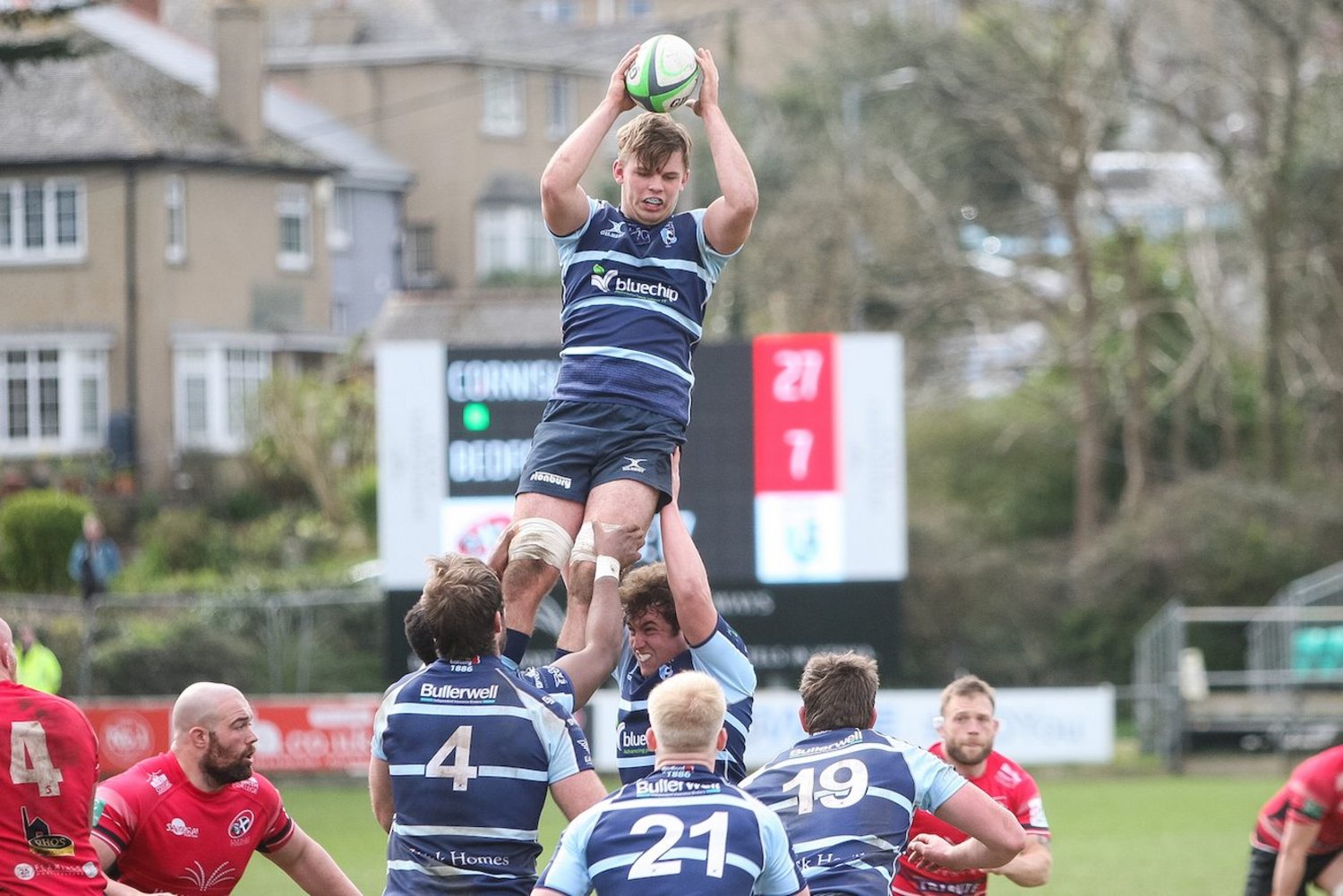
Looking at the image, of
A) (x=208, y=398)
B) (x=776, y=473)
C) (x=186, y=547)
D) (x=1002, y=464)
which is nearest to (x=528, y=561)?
(x=776, y=473)

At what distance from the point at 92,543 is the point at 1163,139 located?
1951 cm

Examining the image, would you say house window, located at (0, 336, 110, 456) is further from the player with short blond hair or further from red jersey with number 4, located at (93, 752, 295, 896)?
the player with short blond hair

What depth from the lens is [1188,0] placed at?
33.8 meters

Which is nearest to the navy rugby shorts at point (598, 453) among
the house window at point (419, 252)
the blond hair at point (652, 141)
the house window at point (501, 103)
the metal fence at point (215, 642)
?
the blond hair at point (652, 141)

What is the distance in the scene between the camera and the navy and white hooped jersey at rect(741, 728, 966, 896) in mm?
6301

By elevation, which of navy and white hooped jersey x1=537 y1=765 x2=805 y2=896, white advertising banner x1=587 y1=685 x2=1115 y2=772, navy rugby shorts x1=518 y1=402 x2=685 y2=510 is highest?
navy rugby shorts x1=518 y1=402 x2=685 y2=510

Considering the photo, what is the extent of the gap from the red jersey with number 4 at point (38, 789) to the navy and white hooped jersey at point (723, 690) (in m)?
1.91

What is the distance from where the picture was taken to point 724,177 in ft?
23.1

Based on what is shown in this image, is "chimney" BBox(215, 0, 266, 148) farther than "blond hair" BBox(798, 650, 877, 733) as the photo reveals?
Yes

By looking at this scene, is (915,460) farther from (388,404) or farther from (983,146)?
(388,404)

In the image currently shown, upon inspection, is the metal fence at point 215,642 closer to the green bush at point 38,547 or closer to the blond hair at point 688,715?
the green bush at point 38,547

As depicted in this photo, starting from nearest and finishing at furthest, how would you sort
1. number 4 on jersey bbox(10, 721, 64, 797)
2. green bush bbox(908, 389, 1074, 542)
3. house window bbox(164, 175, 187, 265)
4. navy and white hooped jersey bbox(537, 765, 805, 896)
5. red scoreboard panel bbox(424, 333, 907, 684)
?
navy and white hooped jersey bbox(537, 765, 805, 896) → number 4 on jersey bbox(10, 721, 64, 797) → red scoreboard panel bbox(424, 333, 907, 684) → green bush bbox(908, 389, 1074, 542) → house window bbox(164, 175, 187, 265)

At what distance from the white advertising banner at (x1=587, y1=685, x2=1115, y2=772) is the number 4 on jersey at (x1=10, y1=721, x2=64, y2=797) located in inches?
631

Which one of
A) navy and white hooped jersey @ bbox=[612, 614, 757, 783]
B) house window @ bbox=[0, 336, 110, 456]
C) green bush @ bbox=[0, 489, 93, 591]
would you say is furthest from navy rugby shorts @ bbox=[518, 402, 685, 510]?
house window @ bbox=[0, 336, 110, 456]
